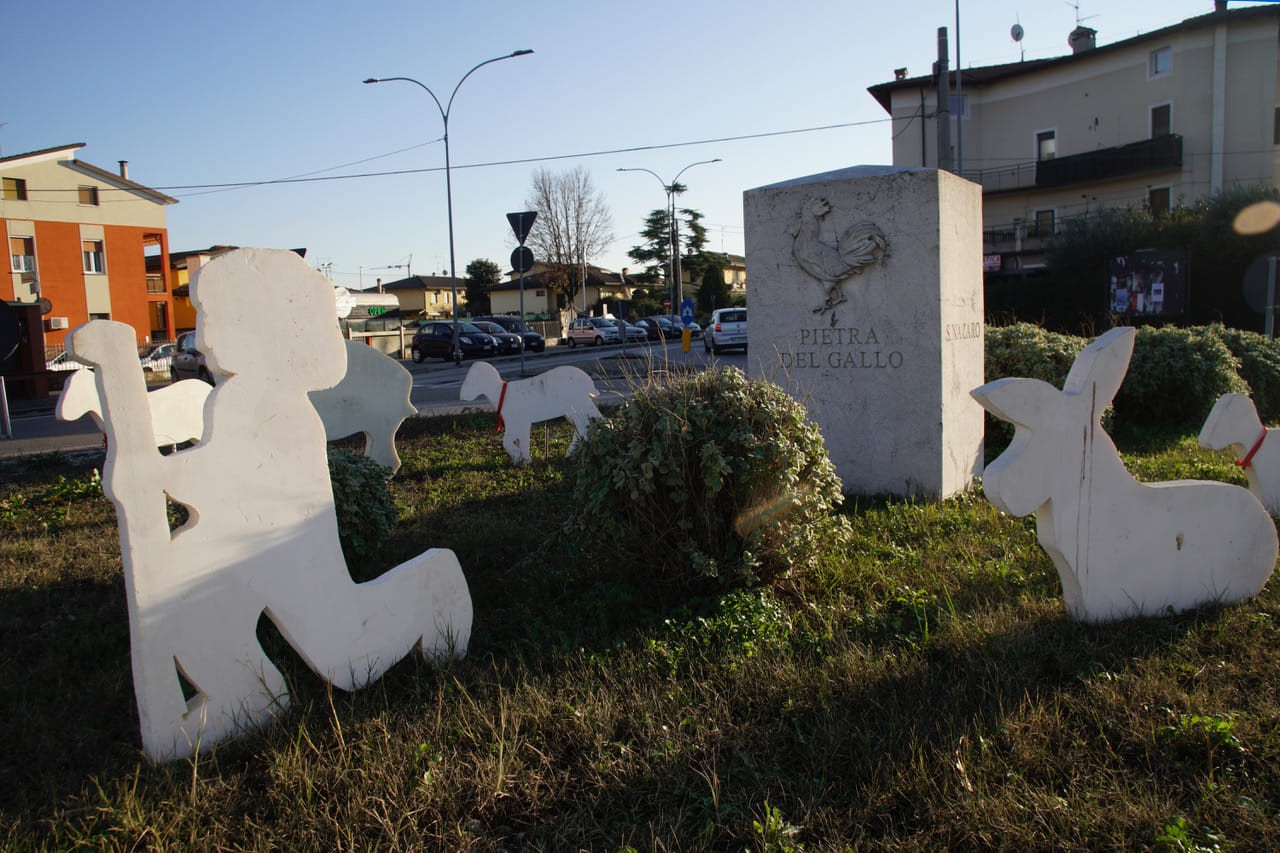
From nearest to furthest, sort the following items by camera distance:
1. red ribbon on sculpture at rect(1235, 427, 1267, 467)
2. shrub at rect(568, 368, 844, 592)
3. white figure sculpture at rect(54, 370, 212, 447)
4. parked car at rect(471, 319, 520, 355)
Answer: shrub at rect(568, 368, 844, 592)
red ribbon on sculpture at rect(1235, 427, 1267, 467)
white figure sculpture at rect(54, 370, 212, 447)
parked car at rect(471, 319, 520, 355)

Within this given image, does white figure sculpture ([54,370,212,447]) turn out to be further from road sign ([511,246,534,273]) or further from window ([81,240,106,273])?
window ([81,240,106,273])

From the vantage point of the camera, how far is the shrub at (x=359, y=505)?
203 inches

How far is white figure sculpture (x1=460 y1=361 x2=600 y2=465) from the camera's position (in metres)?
8.77

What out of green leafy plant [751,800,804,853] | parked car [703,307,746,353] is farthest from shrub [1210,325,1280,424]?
parked car [703,307,746,353]

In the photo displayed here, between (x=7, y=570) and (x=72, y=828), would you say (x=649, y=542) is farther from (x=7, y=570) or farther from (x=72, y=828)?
(x=7, y=570)

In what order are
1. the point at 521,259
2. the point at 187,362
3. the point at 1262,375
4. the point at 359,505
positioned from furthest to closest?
the point at 187,362 < the point at 521,259 < the point at 1262,375 < the point at 359,505

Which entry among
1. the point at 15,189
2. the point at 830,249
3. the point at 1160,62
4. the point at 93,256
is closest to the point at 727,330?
the point at 1160,62

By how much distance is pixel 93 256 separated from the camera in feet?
128

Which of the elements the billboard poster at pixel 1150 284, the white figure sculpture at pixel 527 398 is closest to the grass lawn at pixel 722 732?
the white figure sculpture at pixel 527 398

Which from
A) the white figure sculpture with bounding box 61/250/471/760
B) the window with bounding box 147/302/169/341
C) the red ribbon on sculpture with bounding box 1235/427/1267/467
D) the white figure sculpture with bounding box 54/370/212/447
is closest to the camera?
the white figure sculpture with bounding box 61/250/471/760

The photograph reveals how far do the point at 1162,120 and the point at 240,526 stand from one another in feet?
127

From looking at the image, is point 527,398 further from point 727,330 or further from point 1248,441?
point 727,330

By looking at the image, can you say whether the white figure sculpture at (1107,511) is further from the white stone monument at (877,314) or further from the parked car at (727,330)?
the parked car at (727,330)

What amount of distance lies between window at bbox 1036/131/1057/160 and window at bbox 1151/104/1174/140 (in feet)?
14.0
